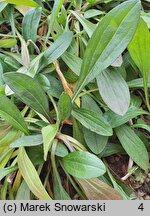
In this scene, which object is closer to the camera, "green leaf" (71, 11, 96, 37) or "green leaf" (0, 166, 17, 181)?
"green leaf" (0, 166, 17, 181)

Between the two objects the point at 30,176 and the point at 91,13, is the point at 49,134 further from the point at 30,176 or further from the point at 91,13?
the point at 91,13

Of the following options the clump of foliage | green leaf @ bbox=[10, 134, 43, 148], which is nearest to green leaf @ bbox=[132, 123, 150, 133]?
the clump of foliage

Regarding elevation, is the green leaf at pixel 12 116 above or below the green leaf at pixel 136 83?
above

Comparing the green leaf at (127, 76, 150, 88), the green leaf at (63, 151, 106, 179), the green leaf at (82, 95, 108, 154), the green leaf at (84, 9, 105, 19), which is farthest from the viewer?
the green leaf at (84, 9, 105, 19)

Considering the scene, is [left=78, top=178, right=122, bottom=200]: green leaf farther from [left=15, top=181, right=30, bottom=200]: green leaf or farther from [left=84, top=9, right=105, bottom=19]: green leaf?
[left=84, top=9, right=105, bottom=19]: green leaf

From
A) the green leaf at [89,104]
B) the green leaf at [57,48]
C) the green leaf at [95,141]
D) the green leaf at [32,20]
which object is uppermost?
the green leaf at [32,20]

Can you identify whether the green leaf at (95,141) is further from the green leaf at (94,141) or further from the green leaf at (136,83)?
the green leaf at (136,83)

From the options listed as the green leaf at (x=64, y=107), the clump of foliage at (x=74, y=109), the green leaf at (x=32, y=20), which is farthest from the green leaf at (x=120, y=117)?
the green leaf at (x=32, y=20)

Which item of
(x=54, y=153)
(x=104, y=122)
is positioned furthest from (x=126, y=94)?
(x=54, y=153)
